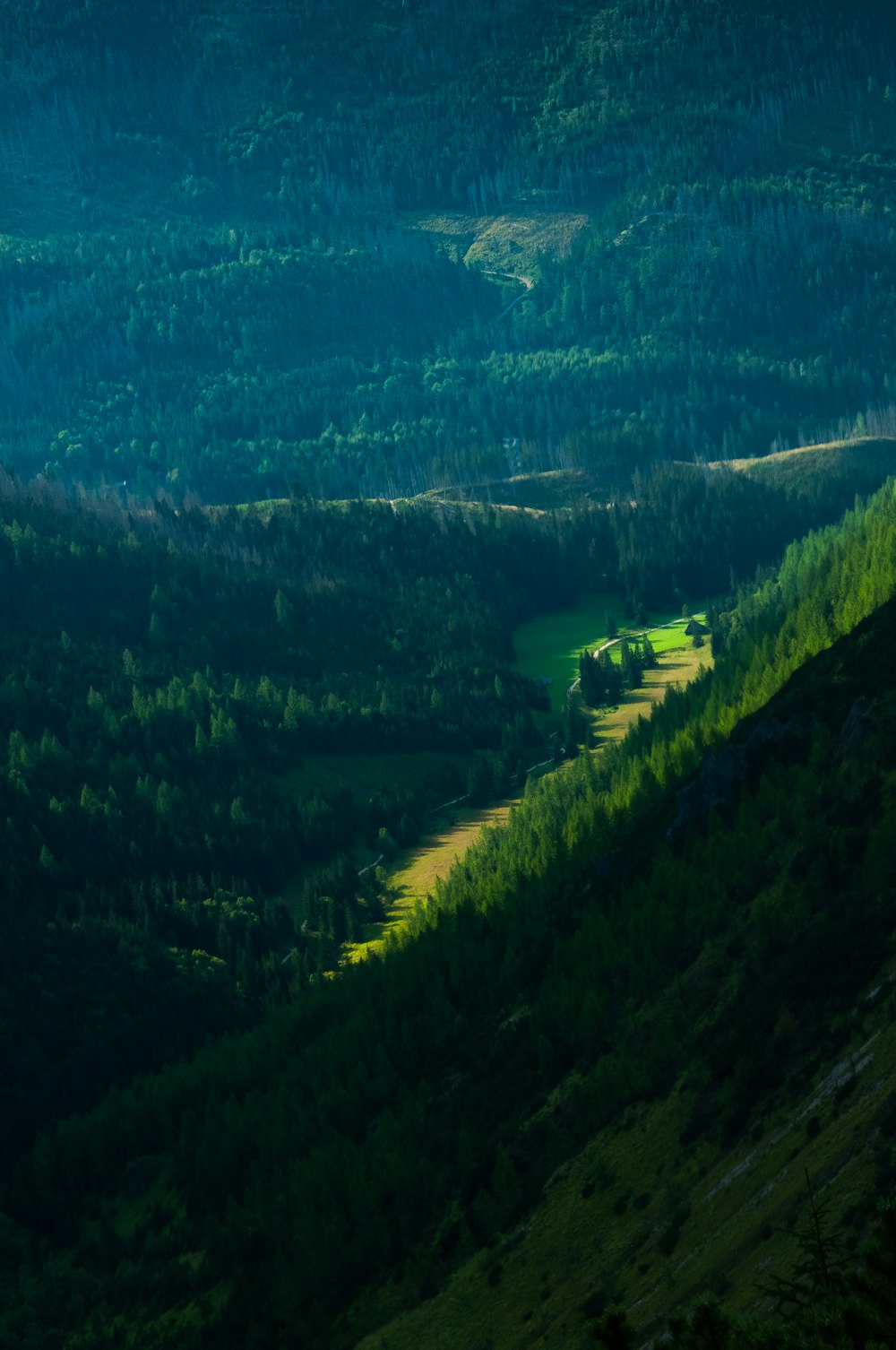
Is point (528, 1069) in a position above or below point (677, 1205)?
below

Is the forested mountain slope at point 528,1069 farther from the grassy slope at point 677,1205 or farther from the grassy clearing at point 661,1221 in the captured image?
the grassy clearing at point 661,1221

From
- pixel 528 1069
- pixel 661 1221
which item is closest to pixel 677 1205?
pixel 661 1221

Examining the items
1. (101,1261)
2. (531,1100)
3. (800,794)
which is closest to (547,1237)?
(531,1100)

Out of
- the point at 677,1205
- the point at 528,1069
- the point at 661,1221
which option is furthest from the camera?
the point at 528,1069

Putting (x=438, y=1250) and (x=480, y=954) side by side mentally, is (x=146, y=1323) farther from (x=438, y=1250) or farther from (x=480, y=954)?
(x=480, y=954)

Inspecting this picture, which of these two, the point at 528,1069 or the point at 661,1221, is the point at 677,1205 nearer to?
the point at 661,1221

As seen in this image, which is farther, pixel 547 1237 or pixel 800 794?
pixel 800 794

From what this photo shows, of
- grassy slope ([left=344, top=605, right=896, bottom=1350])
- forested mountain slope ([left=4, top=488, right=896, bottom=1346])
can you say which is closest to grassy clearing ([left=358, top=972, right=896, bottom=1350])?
grassy slope ([left=344, top=605, right=896, bottom=1350])
